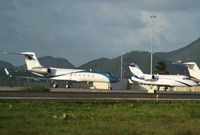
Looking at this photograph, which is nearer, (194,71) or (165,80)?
(165,80)

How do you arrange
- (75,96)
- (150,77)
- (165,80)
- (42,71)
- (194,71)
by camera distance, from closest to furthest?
(75,96) → (42,71) → (165,80) → (150,77) → (194,71)

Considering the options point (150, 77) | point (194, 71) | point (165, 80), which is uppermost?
point (194, 71)

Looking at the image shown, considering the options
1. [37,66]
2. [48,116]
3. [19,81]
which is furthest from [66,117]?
[19,81]

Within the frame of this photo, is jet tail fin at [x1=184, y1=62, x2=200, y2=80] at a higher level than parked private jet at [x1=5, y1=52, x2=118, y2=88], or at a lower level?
higher

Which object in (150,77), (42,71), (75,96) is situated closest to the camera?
(75,96)

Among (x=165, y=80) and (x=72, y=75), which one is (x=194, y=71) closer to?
(x=165, y=80)

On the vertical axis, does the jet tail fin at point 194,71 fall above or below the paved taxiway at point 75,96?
above

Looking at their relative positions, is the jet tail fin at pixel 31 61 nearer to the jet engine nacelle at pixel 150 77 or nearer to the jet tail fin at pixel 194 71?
the jet engine nacelle at pixel 150 77

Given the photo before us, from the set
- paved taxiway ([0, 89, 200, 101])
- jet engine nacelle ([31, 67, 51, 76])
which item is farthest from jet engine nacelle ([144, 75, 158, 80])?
paved taxiway ([0, 89, 200, 101])

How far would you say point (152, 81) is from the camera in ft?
365

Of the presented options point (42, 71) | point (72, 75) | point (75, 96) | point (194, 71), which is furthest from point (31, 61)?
point (75, 96)

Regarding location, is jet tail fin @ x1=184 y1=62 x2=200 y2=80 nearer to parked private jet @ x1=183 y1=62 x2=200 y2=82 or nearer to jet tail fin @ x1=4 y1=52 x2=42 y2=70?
parked private jet @ x1=183 y1=62 x2=200 y2=82

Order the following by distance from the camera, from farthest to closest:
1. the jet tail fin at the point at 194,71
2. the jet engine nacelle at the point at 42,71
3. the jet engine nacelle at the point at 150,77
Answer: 1. the jet tail fin at the point at 194,71
2. the jet engine nacelle at the point at 150,77
3. the jet engine nacelle at the point at 42,71

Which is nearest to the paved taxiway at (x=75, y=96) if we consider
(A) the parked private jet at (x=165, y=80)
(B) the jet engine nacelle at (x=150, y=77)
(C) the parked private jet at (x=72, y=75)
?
(C) the parked private jet at (x=72, y=75)
